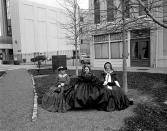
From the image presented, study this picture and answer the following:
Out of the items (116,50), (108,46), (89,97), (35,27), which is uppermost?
(35,27)

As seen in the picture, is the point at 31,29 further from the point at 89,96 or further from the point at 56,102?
the point at 89,96

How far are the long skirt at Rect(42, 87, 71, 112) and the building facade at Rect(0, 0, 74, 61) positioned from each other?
28937 millimetres

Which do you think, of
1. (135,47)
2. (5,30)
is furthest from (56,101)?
(5,30)

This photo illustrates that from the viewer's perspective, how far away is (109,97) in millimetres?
5000

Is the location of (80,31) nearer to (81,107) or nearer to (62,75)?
(62,75)

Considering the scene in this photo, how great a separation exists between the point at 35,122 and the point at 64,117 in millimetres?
725

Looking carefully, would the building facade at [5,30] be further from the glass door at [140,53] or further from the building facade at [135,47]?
the glass door at [140,53]

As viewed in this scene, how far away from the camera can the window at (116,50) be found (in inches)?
678

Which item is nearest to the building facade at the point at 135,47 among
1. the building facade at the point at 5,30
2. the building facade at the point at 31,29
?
the building facade at the point at 31,29

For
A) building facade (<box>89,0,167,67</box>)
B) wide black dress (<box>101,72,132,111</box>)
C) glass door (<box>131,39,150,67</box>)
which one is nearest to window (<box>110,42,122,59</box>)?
building facade (<box>89,0,167,67</box>)

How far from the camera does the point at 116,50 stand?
688 inches

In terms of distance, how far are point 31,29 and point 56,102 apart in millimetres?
37122

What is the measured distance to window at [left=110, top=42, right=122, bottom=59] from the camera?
1722 centimetres

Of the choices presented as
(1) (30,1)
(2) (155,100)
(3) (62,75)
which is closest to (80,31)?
(3) (62,75)
